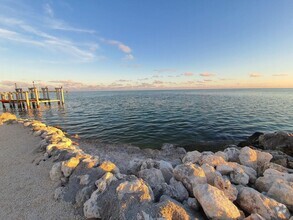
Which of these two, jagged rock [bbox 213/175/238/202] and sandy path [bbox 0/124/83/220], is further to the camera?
sandy path [bbox 0/124/83/220]

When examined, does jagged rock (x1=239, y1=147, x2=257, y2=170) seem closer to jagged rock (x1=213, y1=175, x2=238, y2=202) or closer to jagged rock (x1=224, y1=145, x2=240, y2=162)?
jagged rock (x1=224, y1=145, x2=240, y2=162)

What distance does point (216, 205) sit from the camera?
2.82 meters

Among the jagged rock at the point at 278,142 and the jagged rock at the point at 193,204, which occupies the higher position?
the jagged rock at the point at 193,204

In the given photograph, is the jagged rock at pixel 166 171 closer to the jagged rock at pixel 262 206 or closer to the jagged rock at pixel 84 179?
the jagged rock at pixel 262 206

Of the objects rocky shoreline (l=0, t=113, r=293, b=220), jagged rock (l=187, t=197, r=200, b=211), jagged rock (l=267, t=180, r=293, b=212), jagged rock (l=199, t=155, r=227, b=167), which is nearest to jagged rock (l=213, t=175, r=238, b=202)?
rocky shoreline (l=0, t=113, r=293, b=220)

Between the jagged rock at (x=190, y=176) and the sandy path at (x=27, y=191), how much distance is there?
2506 millimetres

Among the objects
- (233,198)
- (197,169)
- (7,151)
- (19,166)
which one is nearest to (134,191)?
(197,169)

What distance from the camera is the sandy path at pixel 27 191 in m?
3.68

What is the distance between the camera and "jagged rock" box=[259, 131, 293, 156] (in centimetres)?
935

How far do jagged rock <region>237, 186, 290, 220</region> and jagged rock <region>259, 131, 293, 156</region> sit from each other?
333 inches

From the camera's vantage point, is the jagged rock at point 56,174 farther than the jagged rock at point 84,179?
Yes

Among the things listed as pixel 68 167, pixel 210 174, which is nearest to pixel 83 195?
pixel 68 167

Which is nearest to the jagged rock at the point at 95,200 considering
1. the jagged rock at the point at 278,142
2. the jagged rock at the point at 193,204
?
the jagged rock at the point at 193,204

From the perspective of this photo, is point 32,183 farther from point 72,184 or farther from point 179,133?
point 179,133
